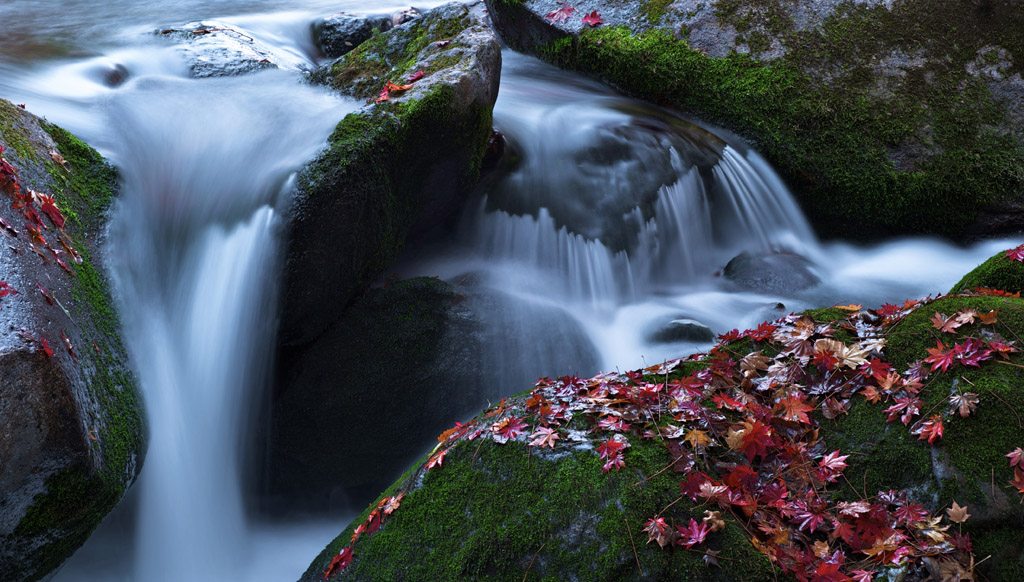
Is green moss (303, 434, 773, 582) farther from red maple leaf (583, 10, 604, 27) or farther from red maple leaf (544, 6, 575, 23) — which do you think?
red maple leaf (544, 6, 575, 23)

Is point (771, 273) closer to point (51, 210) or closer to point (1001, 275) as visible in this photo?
point (1001, 275)

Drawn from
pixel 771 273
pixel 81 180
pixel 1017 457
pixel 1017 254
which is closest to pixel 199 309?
pixel 81 180

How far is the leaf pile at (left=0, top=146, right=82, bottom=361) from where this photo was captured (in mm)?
3236

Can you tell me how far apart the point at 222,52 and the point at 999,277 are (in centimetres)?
769

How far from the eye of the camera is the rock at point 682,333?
5.41m

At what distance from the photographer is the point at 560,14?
27.7ft

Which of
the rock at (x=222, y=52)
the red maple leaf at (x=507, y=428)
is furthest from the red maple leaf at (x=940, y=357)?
the rock at (x=222, y=52)

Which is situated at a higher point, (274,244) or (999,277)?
(274,244)

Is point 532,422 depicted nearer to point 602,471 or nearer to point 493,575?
point 602,471

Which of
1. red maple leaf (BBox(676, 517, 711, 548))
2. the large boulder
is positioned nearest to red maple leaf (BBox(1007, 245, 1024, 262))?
the large boulder

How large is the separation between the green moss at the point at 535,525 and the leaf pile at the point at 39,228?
1980 mm

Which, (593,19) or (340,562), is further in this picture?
(593,19)

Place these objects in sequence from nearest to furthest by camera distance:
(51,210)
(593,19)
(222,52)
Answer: (51,210)
(222,52)
(593,19)

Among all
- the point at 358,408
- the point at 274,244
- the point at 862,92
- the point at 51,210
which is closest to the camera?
the point at 51,210
